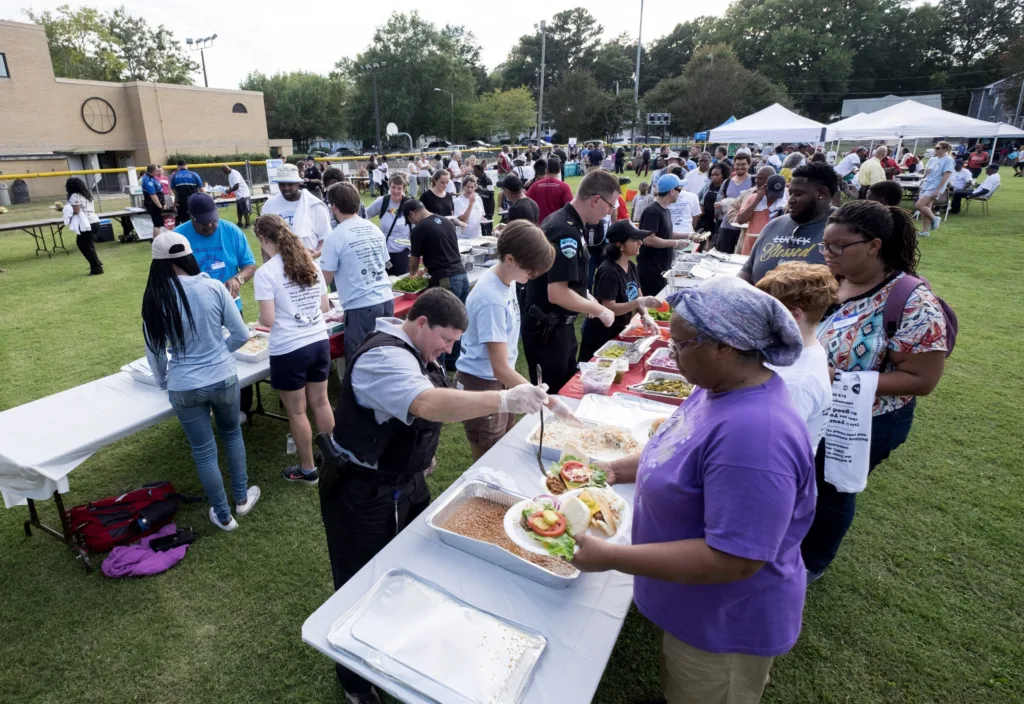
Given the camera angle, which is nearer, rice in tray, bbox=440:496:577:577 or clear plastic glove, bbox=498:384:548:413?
rice in tray, bbox=440:496:577:577

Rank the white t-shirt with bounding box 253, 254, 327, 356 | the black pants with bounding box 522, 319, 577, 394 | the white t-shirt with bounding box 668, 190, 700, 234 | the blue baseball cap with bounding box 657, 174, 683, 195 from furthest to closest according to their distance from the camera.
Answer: the white t-shirt with bounding box 668, 190, 700, 234
the blue baseball cap with bounding box 657, 174, 683, 195
the black pants with bounding box 522, 319, 577, 394
the white t-shirt with bounding box 253, 254, 327, 356

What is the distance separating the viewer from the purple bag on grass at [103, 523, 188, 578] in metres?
3.27

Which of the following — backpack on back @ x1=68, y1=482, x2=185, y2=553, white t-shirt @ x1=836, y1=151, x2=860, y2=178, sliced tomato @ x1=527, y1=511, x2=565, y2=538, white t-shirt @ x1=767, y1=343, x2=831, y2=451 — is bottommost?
backpack on back @ x1=68, y1=482, x2=185, y2=553

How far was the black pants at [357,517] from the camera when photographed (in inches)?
85.7

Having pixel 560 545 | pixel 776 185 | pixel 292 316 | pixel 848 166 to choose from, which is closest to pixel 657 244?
pixel 776 185

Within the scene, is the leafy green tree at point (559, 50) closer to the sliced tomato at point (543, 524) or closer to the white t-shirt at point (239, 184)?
the white t-shirt at point (239, 184)

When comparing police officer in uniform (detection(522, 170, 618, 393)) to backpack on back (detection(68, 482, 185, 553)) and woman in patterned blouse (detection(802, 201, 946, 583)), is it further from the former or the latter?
backpack on back (detection(68, 482, 185, 553))

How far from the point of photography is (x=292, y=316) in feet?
11.8

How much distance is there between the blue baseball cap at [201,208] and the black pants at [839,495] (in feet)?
14.8

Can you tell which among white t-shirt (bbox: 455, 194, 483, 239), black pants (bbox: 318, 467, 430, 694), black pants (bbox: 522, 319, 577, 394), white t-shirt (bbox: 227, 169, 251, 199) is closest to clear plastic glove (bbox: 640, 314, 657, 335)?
black pants (bbox: 522, 319, 577, 394)

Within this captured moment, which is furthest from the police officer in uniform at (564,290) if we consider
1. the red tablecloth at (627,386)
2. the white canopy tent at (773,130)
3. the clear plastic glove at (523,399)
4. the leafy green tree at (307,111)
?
the leafy green tree at (307,111)

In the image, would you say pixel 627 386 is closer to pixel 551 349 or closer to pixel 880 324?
pixel 551 349

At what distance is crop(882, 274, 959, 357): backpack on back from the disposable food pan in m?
1.81

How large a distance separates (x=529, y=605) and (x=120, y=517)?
3.12 meters
